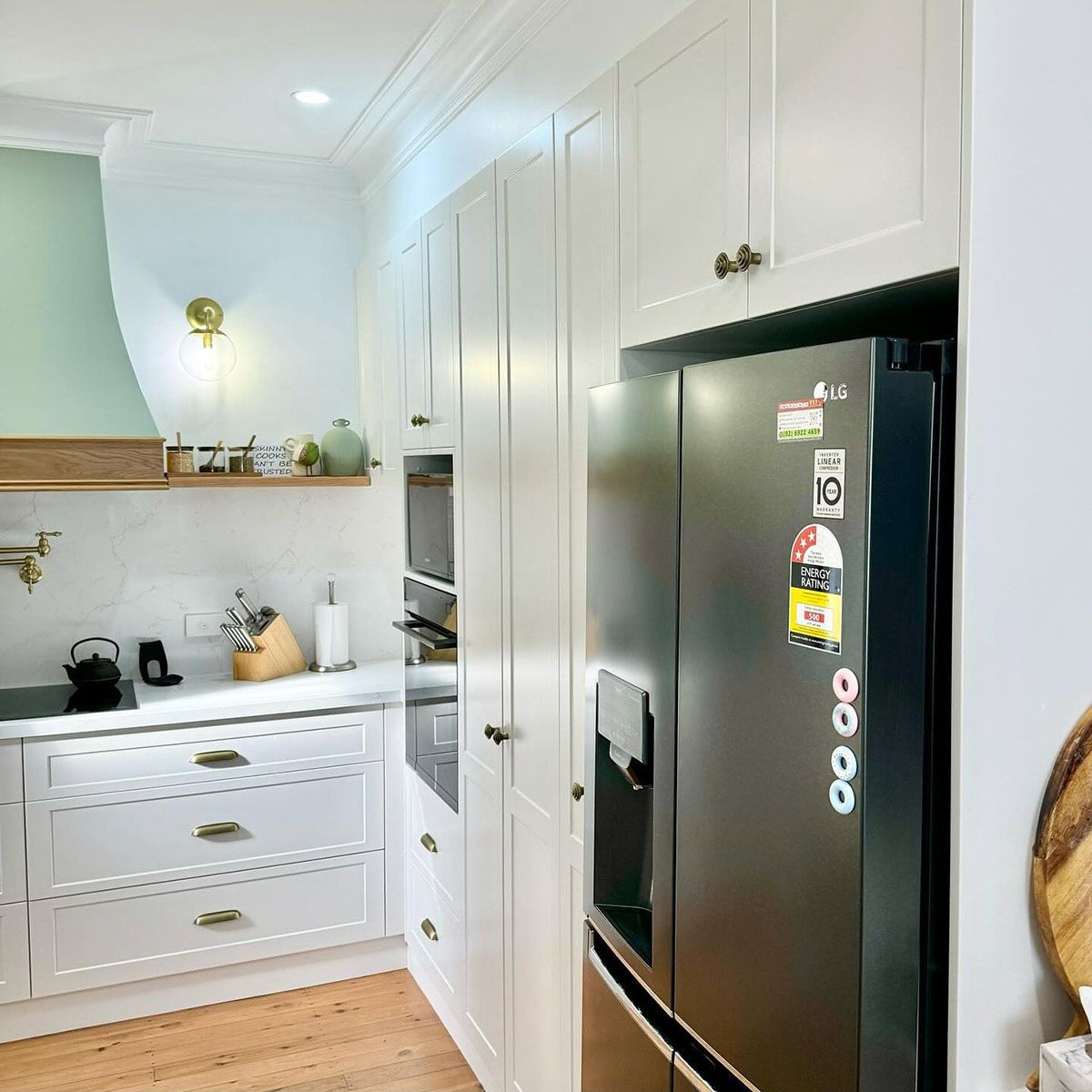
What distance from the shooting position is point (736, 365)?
3.91ft

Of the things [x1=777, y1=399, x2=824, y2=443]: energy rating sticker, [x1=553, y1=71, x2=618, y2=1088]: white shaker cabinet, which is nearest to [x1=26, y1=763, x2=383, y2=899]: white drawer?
[x1=553, y1=71, x2=618, y2=1088]: white shaker cabinet

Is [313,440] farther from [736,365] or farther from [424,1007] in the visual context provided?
[736,365]

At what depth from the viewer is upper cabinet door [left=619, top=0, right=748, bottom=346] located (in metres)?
1.33

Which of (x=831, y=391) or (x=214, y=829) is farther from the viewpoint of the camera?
(x=214, y=829)

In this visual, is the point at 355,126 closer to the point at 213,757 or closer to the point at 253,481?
the point at 253,481

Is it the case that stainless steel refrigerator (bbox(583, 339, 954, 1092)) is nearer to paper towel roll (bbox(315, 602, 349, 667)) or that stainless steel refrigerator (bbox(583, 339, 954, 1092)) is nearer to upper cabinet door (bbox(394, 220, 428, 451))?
upper cabinet door (bbox(394, 220, 428, 451))

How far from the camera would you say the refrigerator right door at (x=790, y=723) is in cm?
101

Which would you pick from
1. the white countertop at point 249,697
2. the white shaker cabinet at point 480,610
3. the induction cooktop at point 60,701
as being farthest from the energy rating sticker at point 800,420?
the induction cooktop at point 60,701

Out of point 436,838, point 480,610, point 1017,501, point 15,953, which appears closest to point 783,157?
point 1017,501

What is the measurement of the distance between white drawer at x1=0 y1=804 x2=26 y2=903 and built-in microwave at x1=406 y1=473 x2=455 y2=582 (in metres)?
1.30

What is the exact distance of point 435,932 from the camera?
2916 mm

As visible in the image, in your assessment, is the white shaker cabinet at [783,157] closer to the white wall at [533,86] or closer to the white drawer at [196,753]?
the white wall at [533,86]

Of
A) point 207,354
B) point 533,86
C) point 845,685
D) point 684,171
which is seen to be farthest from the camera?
point 207,354

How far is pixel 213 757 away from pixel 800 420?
8.00ft
